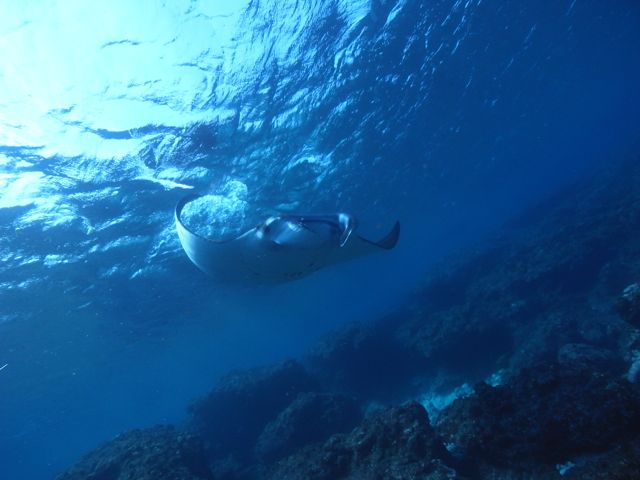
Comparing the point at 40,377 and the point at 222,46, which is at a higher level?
the point at 40,377

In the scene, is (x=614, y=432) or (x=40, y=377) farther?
(x=40, y=377)

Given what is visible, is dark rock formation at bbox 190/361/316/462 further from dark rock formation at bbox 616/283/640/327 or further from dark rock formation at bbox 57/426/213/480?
dark rock formation at bbox 616/283/640/327

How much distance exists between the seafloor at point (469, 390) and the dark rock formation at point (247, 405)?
6cm

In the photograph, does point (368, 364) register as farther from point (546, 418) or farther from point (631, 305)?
point (546, 418)

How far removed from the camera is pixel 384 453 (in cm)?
582

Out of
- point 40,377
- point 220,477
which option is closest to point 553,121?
point 220,477

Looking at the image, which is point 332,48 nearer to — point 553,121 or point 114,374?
point 553,121

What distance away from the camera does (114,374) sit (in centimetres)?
4541

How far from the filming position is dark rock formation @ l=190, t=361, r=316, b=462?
16.3 metres

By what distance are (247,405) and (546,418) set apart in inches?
562

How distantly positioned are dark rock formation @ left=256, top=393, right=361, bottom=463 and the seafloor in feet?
0.13

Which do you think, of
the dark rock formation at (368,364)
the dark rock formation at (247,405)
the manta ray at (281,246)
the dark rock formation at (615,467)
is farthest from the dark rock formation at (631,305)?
the dark rock formation at (247,405)

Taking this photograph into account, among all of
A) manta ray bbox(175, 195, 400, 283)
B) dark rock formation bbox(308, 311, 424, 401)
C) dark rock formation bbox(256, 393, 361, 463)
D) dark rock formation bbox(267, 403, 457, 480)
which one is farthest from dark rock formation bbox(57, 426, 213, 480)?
dark rock formation bbox(308, 311, 424, 401)

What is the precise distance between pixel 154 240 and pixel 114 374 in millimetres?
35348
